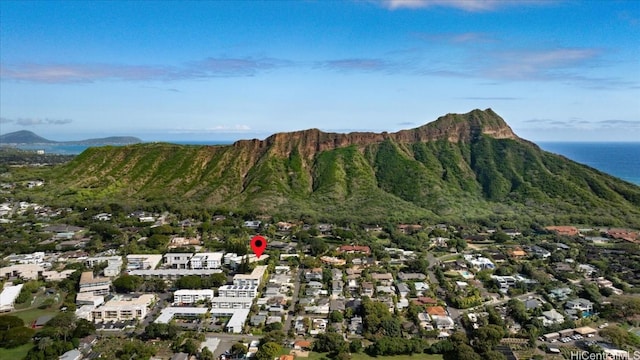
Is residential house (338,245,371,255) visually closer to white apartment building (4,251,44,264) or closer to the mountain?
the mountain

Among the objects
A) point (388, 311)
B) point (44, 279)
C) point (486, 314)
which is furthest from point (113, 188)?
point (486, 314)

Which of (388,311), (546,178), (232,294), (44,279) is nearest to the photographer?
(388,311)

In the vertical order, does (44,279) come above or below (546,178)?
below

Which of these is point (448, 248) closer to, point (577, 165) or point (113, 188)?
point (577, 165)

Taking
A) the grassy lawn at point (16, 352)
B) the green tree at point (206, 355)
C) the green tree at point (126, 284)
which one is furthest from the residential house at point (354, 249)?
the grassy lawn at point (16, 352)

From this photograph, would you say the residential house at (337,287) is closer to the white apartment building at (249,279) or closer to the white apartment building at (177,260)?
the white apartment building at (249,279)

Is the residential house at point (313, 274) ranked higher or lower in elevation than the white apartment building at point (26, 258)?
higher

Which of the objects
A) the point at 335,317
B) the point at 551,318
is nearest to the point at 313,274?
the point at 335,317
